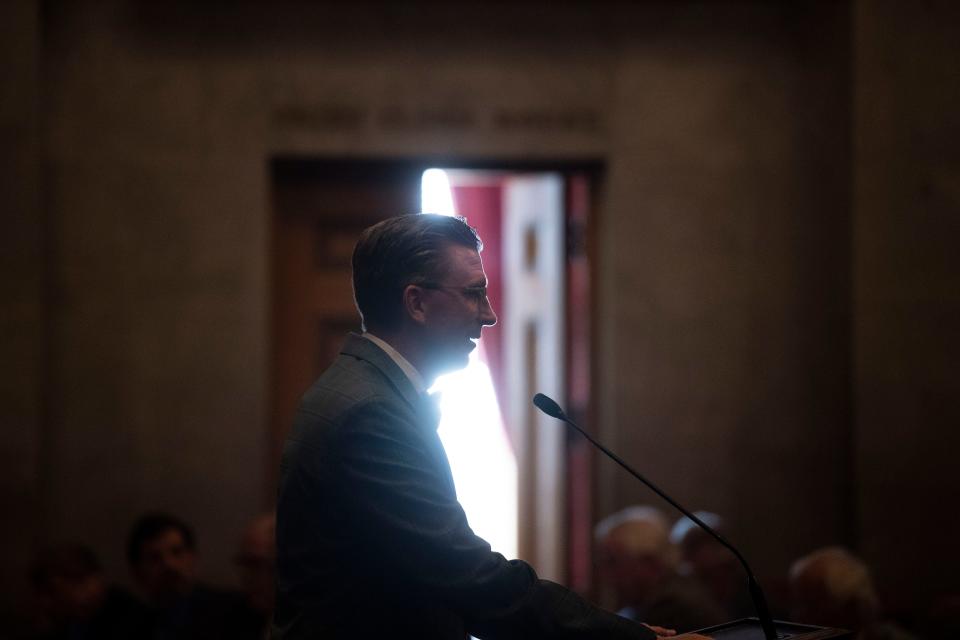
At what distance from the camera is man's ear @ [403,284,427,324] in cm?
231

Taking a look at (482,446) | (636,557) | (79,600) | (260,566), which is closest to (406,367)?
(260,566)

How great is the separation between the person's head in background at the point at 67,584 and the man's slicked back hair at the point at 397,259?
9.05ft

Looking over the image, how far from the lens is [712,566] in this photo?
Result: 5.13m

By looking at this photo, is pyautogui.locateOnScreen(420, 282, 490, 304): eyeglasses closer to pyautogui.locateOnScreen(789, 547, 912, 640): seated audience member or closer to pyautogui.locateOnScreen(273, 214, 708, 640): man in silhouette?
pyautogui.locateOnScreen(273, 214, 708, 640): man in silhouette

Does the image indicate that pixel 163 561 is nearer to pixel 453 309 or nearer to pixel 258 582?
pixel 258 582

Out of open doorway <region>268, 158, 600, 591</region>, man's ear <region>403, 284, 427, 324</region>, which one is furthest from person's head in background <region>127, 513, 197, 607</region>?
man's ear <region>403, 284, 427, 324</region>

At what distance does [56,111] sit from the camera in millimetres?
5637

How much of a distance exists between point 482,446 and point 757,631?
6959 millimetres

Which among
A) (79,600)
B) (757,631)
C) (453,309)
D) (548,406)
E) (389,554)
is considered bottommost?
(79,600)

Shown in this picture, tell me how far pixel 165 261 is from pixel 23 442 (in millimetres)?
917

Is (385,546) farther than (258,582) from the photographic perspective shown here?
No

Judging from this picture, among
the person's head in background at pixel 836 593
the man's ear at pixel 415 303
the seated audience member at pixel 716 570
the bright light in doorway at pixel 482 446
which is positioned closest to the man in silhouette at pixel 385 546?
the man's ear at pixel 415 303

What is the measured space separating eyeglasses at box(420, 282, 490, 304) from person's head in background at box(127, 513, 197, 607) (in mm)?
2684

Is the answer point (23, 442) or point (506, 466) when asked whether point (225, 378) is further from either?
point (506, 466)
